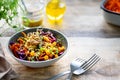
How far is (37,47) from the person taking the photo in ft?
3.14

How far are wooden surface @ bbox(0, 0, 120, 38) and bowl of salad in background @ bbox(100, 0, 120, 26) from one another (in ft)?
0.13

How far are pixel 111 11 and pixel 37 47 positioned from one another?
40cm

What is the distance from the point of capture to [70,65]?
3.01ft

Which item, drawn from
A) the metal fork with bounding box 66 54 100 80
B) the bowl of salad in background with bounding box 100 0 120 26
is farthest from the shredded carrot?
the metal fork with bounding box 66 54 100 80

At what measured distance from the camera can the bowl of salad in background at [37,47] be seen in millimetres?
891

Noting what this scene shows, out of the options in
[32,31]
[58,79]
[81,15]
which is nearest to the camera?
[58,79]

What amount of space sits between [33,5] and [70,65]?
444 millimetres

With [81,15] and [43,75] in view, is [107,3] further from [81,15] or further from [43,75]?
[43,75]

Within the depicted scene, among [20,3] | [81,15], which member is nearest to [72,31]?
[81,15]

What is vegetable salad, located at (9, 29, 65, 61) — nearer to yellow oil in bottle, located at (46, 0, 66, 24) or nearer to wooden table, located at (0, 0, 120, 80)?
wooden table, located at (0, 0, 120, 80)

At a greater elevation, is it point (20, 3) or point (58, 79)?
point (20, 3)

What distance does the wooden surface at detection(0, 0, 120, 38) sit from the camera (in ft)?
3.83

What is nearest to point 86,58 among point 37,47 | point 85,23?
point 37,47

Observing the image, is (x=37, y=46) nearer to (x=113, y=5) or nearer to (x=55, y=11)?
(x=55, y=11)
